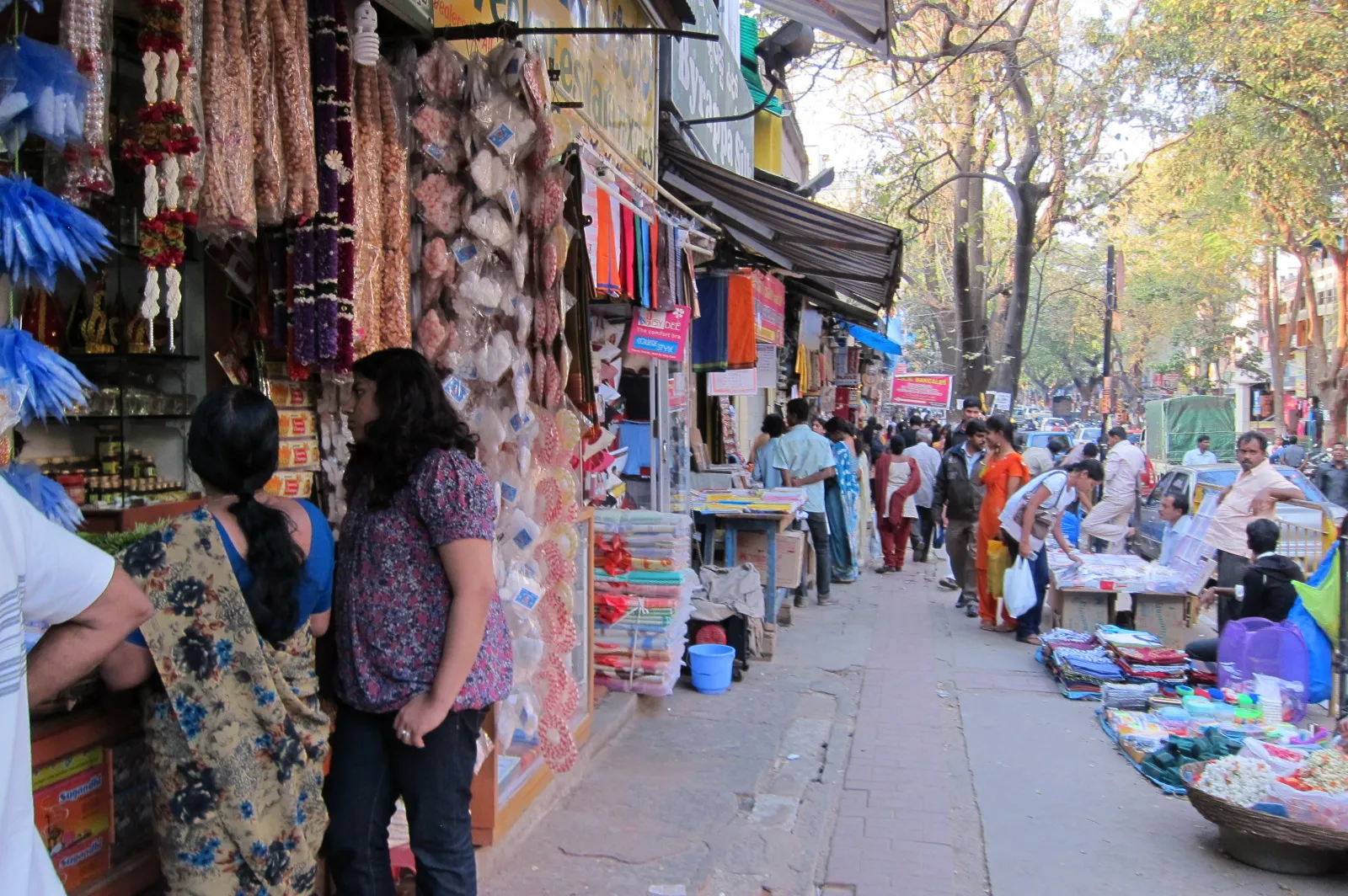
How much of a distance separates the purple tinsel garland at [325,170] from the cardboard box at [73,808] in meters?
1.30

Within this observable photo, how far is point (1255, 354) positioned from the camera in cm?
5228

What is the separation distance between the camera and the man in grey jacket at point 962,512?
A: 1048 cm

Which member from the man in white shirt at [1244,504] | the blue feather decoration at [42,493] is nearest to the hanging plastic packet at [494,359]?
the blue feather decoration at [42,493]

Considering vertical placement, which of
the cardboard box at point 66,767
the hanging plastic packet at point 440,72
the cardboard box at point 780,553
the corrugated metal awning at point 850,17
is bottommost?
the cardboard box at point 780,553

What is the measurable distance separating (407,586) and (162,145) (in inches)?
47.6

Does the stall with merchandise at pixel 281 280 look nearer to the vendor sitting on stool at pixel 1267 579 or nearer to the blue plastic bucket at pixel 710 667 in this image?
the blue plastic bucket at pixel 710 667

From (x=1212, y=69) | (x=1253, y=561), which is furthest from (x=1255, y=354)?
(x=1253, y=561)

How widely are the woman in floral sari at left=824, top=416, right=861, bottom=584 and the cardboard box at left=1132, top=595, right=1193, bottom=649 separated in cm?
357

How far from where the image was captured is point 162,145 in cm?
237

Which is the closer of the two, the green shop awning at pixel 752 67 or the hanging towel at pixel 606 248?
the hanging towel at pixel 606 248

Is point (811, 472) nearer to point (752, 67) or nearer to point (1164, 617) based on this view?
point (1164, 617)

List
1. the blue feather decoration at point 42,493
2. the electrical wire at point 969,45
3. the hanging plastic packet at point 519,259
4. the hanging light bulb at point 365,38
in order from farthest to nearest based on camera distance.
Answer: the electrical wire at point 969,45 < the hanging plastic packet at point 519,259 < the hanging light bulb at point 365,38 < the blue feather decoration at point 42,493

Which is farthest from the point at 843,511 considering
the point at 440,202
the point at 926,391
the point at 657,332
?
the point at 926,391

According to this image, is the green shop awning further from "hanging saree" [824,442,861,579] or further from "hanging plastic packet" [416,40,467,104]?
"hanging plastic packet" [416,40,467,104]
